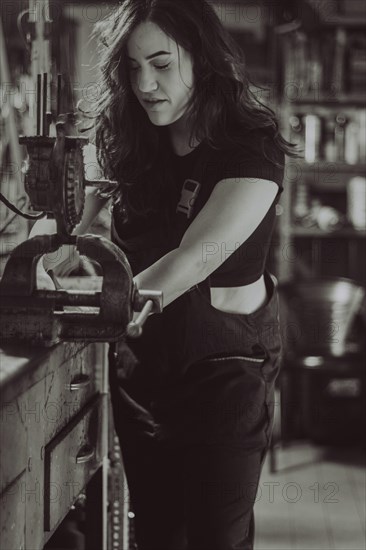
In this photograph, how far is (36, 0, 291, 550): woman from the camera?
161 cm

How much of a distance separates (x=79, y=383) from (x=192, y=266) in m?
0.32

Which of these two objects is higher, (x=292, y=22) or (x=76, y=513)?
(x=292, y=22)

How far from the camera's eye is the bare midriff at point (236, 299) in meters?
1.71

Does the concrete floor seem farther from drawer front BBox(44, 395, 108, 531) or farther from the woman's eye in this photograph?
the woman's eye

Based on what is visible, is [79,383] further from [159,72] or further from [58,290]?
[159,72]

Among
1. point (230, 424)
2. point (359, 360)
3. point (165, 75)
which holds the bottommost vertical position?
point (359, 360)

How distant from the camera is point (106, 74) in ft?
5.89

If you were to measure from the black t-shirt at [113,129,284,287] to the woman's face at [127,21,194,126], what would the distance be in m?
0.09

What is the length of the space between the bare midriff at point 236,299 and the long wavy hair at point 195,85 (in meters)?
0.26

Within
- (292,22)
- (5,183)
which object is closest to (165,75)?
(5,183)

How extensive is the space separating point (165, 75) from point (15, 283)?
506mm

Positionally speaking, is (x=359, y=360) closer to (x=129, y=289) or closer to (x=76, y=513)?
(x=76, y=513)

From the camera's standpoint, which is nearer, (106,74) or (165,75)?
(165,75)

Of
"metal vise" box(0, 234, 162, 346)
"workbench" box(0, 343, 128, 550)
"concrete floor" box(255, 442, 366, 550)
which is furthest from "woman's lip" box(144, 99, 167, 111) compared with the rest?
"concrete floor" box(255, 442, 366, 550)
